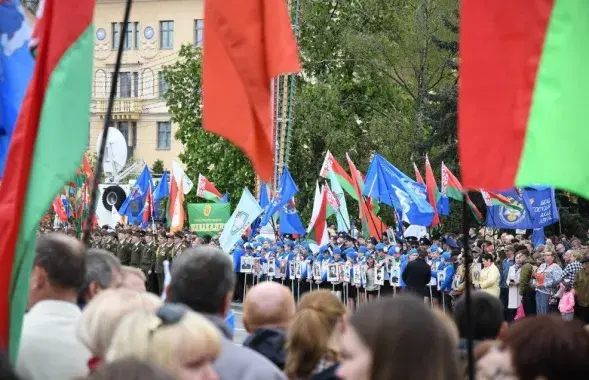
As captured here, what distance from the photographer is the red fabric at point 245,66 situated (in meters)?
6.98

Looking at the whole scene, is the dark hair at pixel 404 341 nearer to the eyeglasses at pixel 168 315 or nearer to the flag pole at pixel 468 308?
the eyeglasses at pixel 168 315

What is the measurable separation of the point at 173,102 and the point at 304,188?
6.94 metres

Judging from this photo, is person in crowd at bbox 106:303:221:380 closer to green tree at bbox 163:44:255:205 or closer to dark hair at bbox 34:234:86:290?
dark hair at bbox 34:234:86:290

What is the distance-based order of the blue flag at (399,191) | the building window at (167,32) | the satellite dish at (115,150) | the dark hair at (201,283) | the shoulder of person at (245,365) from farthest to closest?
the building window at (167,32)
the satellite dish at (115,150)
the blue flag at (399,191)
the dark hair at (201,283)
the shoulder of person at (245,365)

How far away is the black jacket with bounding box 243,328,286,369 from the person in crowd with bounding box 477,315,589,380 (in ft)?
5.74

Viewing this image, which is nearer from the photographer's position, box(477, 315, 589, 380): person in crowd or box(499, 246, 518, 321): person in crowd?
box(477, 315, 589, 380): person in crowd

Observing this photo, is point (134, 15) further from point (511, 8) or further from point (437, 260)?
point (511, 8)

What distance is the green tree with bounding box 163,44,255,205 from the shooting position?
4812 cm

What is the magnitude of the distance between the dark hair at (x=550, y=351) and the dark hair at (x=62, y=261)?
6.19ft

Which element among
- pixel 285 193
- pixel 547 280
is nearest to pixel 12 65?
pixel 547 280

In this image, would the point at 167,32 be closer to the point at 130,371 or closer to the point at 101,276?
the point at 101,276

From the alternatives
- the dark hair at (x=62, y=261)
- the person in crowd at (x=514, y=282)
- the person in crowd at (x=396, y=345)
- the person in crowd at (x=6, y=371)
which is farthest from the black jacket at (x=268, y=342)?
the person in crowd at (x=514, y=282)

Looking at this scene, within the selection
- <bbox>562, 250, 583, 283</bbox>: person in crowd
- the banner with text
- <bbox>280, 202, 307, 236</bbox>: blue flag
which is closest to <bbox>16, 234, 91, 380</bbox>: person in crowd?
<bbox>562, 250, 583, 283</bbox>: person in crowd

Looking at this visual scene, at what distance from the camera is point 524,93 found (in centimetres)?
569
